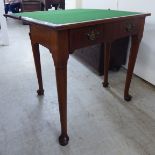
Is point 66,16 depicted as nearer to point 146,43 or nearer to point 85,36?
point 85,36

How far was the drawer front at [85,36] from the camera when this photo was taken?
3.20 ft

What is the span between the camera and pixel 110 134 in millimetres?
1272

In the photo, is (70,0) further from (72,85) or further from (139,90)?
(139,90)

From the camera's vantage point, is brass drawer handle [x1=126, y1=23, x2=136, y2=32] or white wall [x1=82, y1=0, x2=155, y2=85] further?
white wall [x1=82, y1=0, x2=155, y2=85]

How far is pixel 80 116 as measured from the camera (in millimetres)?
1444

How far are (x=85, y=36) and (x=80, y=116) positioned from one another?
2.16 ft

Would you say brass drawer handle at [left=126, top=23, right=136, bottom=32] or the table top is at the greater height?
the table top

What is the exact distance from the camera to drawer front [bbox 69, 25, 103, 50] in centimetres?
97

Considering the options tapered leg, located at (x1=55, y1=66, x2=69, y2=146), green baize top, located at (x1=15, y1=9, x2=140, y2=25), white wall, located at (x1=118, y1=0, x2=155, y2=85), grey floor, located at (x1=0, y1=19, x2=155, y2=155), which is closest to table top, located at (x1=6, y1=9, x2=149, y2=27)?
green baize top, located at (x1=15, y1=9, x2=140, y2=25)

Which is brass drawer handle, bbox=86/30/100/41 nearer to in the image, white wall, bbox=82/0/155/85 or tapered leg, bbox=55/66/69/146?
tapered leg, bbox=55/66/69/146

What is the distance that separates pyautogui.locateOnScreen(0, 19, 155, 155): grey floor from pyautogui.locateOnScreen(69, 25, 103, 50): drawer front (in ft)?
1.97

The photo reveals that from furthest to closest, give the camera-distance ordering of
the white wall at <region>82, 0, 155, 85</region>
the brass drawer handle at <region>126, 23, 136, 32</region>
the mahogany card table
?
1. the white wall at <region>82, 0, 155, 85</region>
2. the brass drawer handle at <region>126, 23, 136, 32</region>
3. the mahogany card table

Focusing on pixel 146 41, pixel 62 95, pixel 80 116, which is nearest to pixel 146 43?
pixel 146 41

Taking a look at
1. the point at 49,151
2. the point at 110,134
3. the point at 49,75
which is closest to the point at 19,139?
the point at 49,151
